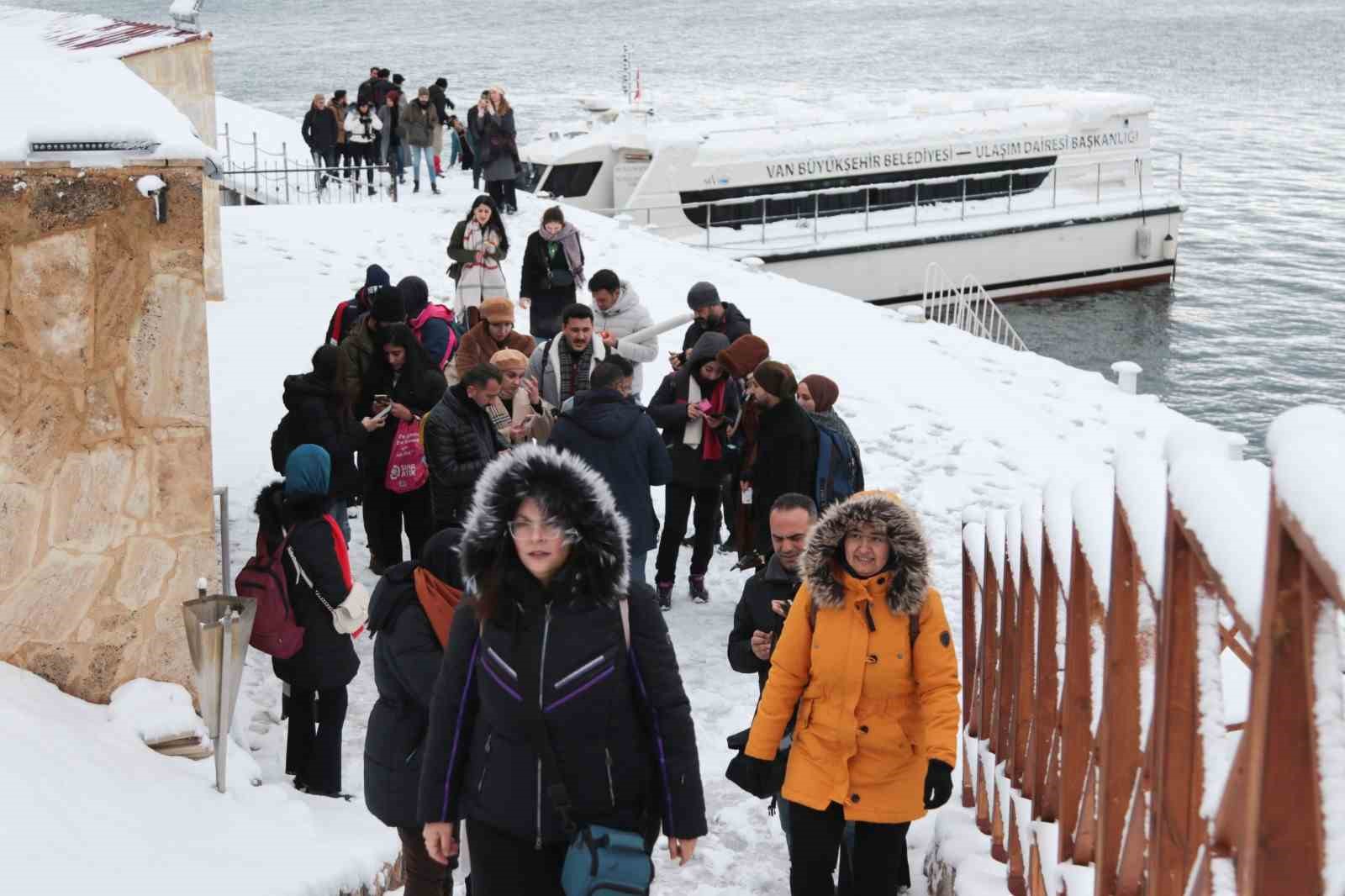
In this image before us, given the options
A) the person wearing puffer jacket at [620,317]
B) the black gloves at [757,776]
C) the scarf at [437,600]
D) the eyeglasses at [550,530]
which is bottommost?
the black gloves at [757,776]

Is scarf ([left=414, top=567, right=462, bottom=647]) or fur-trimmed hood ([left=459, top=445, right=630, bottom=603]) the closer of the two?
fur-trimmed hood ([left=459, top=445, right=630, bottom=603])

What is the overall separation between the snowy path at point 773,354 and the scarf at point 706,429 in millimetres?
824

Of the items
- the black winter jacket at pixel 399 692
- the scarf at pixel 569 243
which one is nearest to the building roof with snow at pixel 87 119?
the black winter jacket at pixel 399 692

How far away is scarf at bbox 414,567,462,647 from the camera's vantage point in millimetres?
4062

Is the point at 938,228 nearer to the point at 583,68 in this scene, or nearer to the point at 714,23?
the point at 583,68

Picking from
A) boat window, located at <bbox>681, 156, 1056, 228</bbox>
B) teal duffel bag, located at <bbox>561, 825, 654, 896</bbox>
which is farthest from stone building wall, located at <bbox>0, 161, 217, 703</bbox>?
boat window, located at <bbox>681, 156, 1056, 228</bbox>

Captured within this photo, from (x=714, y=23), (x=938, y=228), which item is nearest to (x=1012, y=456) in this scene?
(x=938, y=228)

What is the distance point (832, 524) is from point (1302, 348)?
25855 millimetres

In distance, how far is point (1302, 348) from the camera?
91.7 feet

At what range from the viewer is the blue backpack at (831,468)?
23.0 feet

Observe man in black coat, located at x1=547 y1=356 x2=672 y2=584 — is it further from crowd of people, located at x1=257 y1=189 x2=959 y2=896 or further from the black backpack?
crowd of people, located at x1=257 y1=189 x2=959 y2=896

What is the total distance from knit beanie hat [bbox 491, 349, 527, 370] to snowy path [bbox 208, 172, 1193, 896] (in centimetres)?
143

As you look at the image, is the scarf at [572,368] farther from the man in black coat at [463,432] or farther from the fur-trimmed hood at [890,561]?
the fur-trimmed hood at [890,561]

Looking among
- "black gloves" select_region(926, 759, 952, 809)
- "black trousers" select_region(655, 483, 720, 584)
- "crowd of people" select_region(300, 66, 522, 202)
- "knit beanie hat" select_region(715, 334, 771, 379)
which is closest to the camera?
"black gloves" select_region(926, 759, 952, 809)
